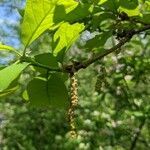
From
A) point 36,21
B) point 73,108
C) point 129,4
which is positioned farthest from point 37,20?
point 129,4

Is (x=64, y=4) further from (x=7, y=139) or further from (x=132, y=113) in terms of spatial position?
(x=7, y=139)

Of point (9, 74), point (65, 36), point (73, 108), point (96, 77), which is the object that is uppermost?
point (96, 77)

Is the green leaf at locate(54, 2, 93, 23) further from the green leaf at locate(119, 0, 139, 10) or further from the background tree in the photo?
the green leaf at locate(119, 0, 139, 10)

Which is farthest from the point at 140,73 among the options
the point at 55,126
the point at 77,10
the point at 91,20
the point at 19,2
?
the point at 19,2

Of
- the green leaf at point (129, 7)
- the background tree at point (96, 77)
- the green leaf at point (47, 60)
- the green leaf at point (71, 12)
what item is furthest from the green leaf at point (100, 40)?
the green leaf at point (47, 60)

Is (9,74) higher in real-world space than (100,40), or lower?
lower

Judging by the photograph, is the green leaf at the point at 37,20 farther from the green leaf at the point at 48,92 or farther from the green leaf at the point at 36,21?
the green leaf at the point at 48,92

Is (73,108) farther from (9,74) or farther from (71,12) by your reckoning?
(71,12)

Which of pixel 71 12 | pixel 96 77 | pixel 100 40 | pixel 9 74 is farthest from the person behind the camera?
pixel 96 77
